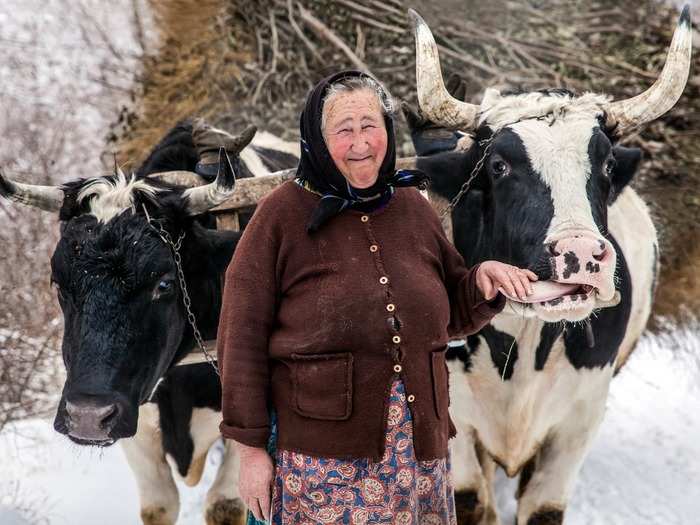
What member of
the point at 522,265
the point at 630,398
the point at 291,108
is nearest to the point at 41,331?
the point at 291,108

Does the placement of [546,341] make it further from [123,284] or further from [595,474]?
[595,474]

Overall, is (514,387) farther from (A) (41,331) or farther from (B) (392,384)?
(A) (41,331)

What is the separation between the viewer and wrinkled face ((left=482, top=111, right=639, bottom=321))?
2189 mm

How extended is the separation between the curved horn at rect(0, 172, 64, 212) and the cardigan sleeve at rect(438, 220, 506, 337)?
1.49 m

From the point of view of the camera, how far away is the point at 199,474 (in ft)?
12.0

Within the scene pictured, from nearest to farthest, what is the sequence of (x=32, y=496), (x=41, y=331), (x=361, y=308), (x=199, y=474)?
1. (x=361, y=308)
2. (x=199, y=474)
3. (x=32, y=496)
4. (x=41, y=331)

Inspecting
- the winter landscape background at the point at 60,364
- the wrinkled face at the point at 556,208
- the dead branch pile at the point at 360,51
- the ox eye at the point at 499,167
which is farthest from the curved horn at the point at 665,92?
the dead branch pile at the point at 360,51

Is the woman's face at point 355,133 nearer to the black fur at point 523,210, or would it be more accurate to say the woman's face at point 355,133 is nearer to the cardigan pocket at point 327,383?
the cardigan pocket at point 327,383

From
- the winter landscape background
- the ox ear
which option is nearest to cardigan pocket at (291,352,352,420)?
the ox ear

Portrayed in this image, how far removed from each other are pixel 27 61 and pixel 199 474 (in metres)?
3.98

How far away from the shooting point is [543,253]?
2328mm

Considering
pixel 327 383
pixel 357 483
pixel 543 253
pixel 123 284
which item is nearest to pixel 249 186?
pixel 123 284

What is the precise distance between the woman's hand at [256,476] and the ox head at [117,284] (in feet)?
2.25

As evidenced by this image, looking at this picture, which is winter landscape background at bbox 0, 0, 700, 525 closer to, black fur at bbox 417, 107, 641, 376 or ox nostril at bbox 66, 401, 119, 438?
ox nostril at bbox 66, 401, 119, 438
